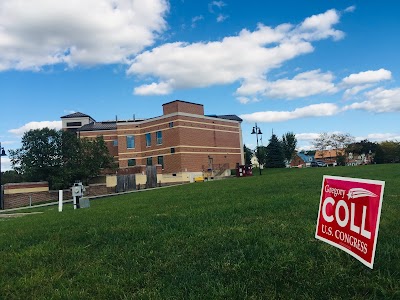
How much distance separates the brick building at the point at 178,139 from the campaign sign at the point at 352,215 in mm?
50646

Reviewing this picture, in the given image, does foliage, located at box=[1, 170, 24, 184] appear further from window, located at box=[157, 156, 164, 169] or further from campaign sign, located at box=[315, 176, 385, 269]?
campaign sign, located at box=[315, 176, 385, 269]

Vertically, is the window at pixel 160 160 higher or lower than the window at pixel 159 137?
lower

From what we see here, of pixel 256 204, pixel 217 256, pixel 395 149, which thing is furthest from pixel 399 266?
pixel 395 149

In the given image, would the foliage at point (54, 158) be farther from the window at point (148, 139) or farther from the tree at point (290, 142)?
the tree at point (290, 142)

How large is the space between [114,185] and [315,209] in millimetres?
37381

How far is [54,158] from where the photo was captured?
44.1 metres

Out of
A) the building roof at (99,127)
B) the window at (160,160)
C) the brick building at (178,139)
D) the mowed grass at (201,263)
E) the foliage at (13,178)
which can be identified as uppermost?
the building roof at (99,127)

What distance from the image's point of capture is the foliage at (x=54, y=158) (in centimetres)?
4284

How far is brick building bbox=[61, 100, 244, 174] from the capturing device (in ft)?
182

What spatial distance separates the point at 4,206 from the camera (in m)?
36.0

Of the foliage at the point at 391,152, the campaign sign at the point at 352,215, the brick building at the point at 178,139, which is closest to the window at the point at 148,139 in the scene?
the brick building at the point at 178,139

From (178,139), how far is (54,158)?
18274mm

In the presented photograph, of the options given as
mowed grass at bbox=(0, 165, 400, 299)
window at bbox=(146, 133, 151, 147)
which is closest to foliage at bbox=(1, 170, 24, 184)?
window at bbox=(146, 133, 151, 147)

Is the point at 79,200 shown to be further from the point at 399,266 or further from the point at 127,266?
the point at 399,266
